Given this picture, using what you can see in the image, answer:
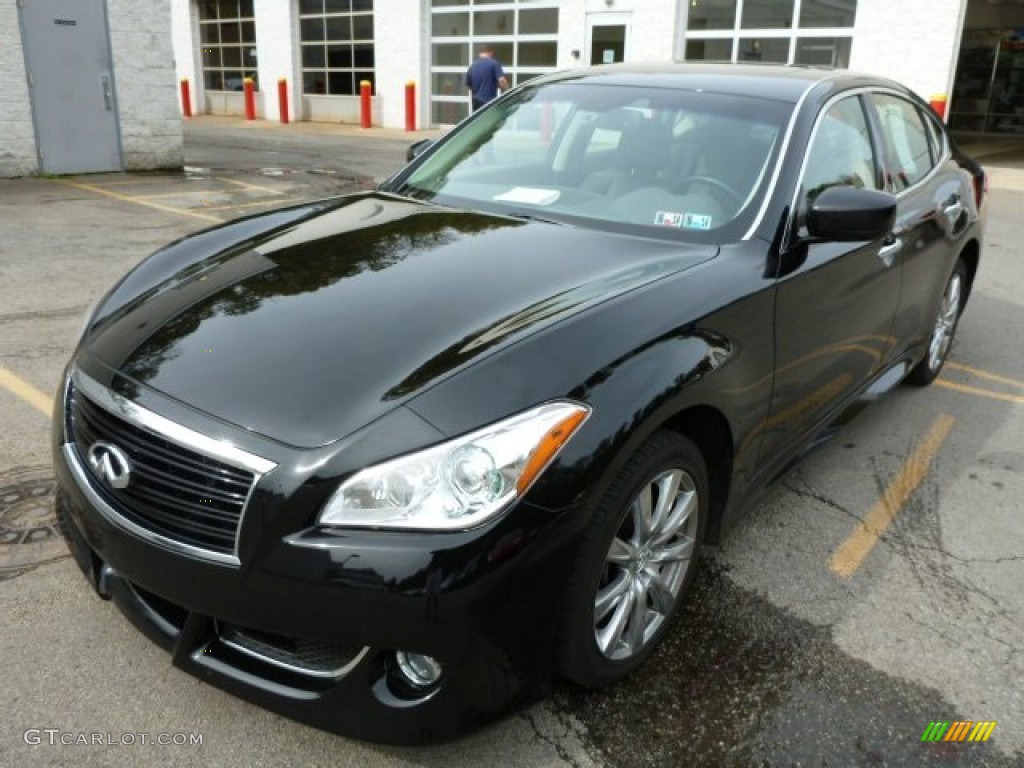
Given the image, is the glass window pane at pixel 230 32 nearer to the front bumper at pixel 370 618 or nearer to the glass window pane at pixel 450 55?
Result: the glass window pane at pixel 450 55

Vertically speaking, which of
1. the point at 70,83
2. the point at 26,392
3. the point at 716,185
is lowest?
the point at 26,392

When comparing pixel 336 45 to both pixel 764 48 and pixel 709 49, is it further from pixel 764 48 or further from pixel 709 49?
pixel 764 48

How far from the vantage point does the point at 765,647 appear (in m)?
2.83

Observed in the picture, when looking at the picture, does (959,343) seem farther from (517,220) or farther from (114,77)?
(114,77)

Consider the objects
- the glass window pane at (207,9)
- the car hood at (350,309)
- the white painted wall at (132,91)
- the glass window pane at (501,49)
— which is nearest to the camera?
the car hood at (350,309)

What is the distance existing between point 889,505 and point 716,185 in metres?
1.57

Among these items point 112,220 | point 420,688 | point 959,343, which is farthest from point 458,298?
point 112,220

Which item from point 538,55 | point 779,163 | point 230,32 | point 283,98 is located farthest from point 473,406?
point 230,32

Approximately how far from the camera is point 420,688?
2.07 m

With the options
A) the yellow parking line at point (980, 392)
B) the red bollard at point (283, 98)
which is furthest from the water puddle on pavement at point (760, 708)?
the red bollard at point (283, 98)

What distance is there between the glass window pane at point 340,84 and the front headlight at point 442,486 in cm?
2424

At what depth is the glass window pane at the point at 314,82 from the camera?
83.1ft

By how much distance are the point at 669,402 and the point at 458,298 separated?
0.67 meters

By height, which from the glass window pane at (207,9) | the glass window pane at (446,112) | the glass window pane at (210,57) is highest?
the glass window pane at (207,9)
